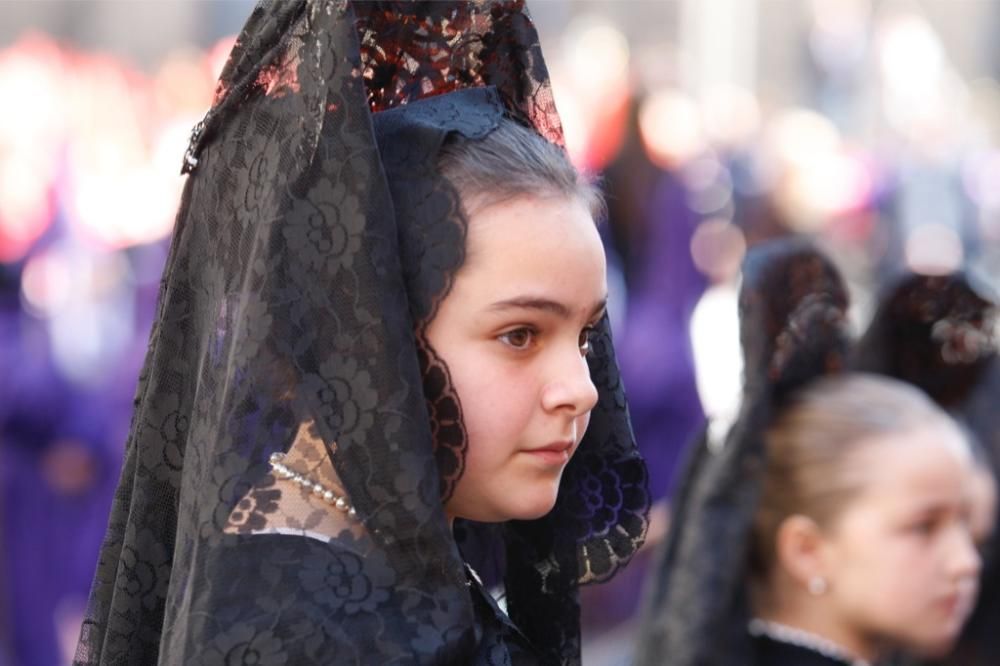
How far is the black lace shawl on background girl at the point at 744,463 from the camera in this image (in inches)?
134

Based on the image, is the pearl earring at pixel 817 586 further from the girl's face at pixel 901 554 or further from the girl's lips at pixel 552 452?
the girl's lips at pixel 552 452

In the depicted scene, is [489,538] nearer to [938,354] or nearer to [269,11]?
[269,11]

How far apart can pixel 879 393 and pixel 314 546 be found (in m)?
2.01

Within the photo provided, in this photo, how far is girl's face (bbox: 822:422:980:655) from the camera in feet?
11.2

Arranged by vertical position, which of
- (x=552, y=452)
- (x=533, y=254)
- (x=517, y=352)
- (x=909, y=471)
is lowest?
(x=909, y=471)

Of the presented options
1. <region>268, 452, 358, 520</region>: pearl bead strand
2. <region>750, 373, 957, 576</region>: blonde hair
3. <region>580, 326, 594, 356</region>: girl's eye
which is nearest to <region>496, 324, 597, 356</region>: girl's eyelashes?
<region>580, 326, 594, 356</region>: girl's eye

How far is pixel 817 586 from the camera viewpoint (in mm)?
3457

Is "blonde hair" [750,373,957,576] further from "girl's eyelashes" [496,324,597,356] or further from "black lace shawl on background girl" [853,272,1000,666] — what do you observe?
"girl's eyelashes" [496,324,597,356]

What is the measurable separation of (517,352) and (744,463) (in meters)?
1.52

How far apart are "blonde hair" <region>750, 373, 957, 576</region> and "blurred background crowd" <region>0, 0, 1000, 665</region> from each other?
19.6 inches

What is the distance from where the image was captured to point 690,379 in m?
7.63

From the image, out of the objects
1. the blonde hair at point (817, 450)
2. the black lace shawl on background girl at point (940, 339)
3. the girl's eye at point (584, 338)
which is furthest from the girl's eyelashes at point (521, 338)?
the black lace shawl on background girl at point (940, 339)

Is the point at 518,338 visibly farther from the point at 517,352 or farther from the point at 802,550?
the point at 802,550

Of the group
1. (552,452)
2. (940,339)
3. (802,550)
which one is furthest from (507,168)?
(940,339)
